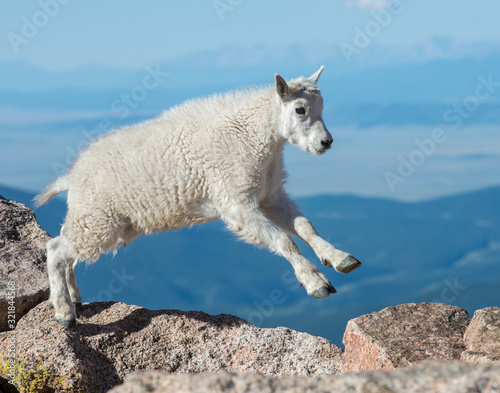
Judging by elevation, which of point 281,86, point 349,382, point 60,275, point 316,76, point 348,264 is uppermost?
point 316,76

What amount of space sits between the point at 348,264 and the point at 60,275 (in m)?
3.57

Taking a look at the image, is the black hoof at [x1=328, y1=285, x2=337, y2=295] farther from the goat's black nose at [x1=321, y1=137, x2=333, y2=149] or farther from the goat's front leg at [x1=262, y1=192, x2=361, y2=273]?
the goat's black nose at [x1=321, y1=137, x2=333, y2=149]

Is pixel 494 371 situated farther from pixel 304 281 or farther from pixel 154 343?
pixel 154 343

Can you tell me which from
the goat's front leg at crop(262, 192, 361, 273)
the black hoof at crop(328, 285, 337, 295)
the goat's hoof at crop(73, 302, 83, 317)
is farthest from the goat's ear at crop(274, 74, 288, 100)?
the goat's hoof at crop(73, 302, 83, 317)

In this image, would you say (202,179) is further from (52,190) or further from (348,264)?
(52,190)

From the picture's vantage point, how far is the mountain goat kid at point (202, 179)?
6.50 metres

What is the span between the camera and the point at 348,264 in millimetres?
6117

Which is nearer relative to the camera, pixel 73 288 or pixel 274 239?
pixel 274 239

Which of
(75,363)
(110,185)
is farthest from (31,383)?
(110,185)

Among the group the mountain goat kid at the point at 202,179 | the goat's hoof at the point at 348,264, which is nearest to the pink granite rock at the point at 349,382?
the goat's hoof at the point at 348,264

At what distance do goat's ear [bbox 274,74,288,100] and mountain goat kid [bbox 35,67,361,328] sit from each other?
1cm

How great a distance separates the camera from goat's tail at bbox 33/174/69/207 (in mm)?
7741

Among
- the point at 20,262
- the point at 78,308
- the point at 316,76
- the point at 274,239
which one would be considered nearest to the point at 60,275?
the point at 78,308

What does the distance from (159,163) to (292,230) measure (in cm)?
177
